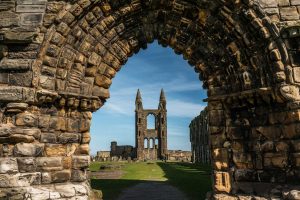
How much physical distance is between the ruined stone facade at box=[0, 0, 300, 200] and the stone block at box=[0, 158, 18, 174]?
0.7 inches

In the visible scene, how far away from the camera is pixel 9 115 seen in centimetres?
657

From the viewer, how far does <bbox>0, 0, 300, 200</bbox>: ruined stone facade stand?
671 cm

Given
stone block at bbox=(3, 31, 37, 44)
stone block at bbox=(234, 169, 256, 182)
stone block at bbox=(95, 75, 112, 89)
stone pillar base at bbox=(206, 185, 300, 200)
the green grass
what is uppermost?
stone block at bbox=(3, 31, 37, 44)

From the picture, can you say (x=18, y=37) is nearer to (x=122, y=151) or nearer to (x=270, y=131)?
(x=270, y=131)

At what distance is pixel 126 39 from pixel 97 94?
1.46 metres

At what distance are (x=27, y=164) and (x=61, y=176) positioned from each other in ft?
2.45

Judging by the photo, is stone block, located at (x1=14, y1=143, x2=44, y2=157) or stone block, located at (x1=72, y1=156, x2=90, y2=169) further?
stone block, located at (x1=72, y1=156, x2=90, y2=169)

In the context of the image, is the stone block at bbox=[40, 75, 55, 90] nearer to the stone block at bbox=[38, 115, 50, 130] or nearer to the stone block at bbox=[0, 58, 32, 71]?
the stone block at bbox=[0, 58, 32, 71]

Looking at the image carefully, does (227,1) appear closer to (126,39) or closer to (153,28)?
(153,28)

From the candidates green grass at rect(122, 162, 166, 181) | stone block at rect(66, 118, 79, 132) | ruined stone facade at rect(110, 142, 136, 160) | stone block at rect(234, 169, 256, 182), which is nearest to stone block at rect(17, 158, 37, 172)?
stone block at rect(66, 118, 79, 132)

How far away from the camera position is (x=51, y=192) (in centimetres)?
670

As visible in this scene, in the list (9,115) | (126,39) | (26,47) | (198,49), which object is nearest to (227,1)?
(198,49)

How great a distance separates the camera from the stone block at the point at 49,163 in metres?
6.75

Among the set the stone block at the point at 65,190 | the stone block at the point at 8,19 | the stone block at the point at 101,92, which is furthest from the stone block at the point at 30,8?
the stone block at the point at 65,190
